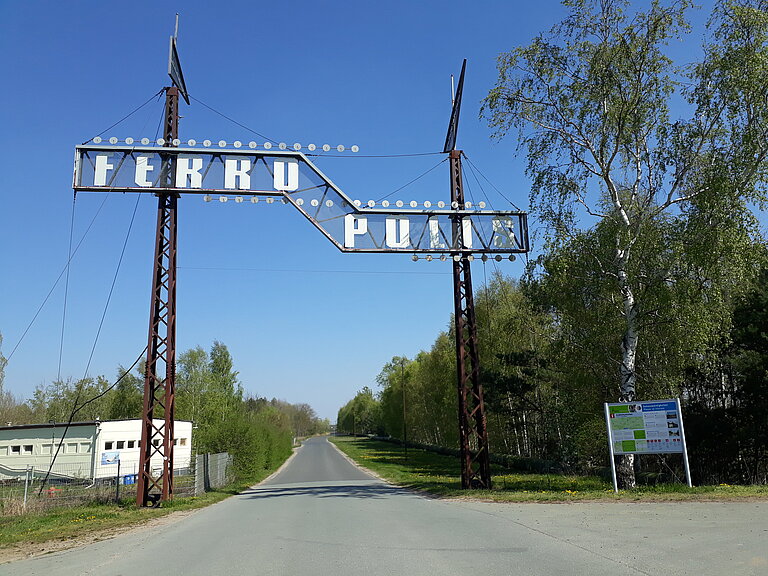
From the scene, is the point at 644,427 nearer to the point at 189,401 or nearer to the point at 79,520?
the point at 79,520

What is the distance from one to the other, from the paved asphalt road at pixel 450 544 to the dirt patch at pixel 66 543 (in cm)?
50

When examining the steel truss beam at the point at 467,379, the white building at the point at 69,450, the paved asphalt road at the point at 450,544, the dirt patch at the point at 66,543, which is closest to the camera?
the paved asphalt road at the point at 450,544

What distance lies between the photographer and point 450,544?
29.2 feet

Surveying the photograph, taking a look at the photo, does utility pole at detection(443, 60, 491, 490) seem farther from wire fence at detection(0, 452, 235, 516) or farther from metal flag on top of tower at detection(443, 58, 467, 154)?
wire fence at detection(0, 452, 235, 516)

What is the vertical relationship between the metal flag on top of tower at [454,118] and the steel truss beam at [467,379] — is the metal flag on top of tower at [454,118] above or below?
above

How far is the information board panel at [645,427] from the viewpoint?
672 inches

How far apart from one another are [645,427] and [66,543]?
14967mm

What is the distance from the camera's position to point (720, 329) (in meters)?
18.8

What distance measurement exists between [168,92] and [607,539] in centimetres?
1752

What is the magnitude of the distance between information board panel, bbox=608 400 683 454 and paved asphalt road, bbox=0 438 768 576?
3.66 metres

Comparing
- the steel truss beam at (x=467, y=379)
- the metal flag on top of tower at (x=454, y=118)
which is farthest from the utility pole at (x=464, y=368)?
the metal flag on top of tower at (x=454, y=118)

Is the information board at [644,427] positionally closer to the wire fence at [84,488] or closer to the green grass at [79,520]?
the green grass at [79,520]

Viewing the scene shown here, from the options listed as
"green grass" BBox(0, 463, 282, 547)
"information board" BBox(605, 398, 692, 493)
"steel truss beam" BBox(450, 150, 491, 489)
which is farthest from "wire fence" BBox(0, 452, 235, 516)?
"information board" BBox(605, 398, 692, 493)

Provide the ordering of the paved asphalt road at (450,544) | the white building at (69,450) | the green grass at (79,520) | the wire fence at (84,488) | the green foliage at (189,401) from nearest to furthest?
the paved asphalt road at (450,544)
the green grass at (79,520)
the wire fence at (84,488)
the white building at (69,450)
the green foliage at (189,401)
